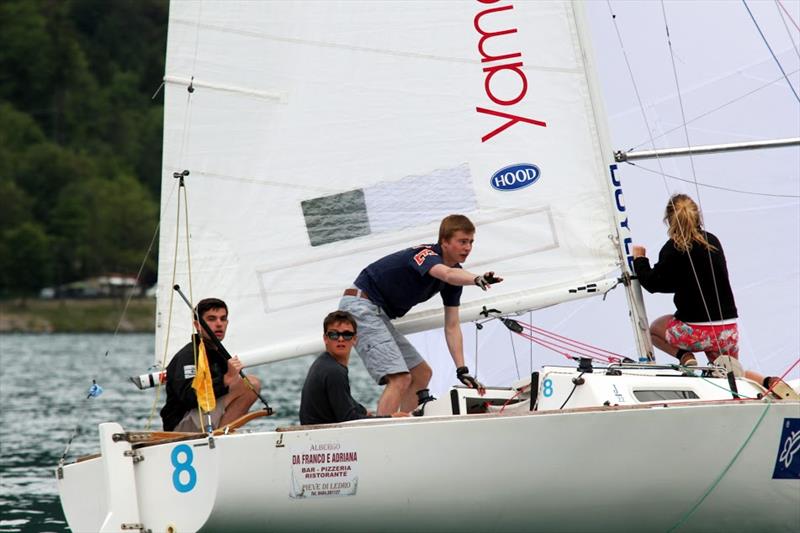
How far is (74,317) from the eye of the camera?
2218 inches

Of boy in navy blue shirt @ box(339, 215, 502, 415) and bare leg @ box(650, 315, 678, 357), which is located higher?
boy in navy blue shirt @ box(339, 215, 502, 415)

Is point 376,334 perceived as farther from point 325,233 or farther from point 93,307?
point 93,307

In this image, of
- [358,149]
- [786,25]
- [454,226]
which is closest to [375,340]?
[454,226]

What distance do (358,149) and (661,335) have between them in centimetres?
196

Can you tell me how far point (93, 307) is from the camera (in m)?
58.3

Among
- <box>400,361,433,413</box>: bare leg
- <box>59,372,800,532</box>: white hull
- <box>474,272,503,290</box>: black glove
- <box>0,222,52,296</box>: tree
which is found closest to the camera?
<box>59,372,800,532</box>: white hull

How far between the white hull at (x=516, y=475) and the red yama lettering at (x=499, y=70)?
217 cm

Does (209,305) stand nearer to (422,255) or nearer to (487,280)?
(422,255)

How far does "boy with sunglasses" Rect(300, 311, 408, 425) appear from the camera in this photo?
7.90 m

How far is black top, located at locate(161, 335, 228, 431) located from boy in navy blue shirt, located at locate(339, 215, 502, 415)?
710 mm

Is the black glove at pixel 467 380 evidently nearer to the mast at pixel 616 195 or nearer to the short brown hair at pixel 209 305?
the mast at pixel 616 195

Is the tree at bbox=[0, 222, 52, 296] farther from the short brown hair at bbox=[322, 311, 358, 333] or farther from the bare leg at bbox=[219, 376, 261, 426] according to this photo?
the short brown hair at bbox=[322, 311, 358, 333]

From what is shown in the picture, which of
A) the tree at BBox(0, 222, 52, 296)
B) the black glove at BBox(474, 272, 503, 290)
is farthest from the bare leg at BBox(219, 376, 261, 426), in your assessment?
the tree at BBox(0, 222, 52, 296)

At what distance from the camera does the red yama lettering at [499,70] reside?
29.3ft
